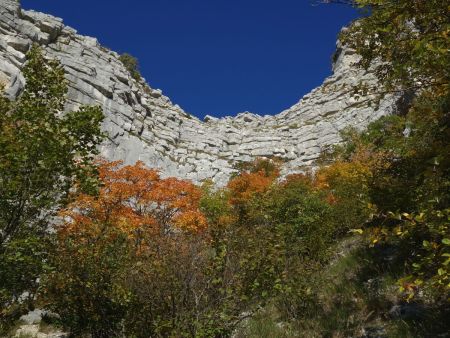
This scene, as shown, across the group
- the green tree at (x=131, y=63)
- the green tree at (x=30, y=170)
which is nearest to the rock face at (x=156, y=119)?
the green tree at (x=131, y=63)

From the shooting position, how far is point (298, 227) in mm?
19078

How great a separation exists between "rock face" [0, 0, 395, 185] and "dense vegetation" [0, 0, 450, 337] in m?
33.6

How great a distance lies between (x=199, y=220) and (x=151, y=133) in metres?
32.4

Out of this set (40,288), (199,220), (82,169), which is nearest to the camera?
(82,169)

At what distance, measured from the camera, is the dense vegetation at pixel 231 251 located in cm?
624

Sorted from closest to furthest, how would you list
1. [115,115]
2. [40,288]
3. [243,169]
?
[40,288] → [115,115] → [243,169]

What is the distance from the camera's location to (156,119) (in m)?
66.6

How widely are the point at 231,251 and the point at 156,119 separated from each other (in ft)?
194

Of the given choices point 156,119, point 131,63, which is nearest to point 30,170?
point 156,119

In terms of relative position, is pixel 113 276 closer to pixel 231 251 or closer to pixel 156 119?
pixel 231 251

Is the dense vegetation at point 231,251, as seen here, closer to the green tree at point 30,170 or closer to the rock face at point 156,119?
the green tree at point 30,170

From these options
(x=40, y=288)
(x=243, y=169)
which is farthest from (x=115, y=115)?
(x=40, y=288)

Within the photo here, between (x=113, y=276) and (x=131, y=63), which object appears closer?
(x=113, y=276)

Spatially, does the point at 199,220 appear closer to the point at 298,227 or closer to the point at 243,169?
the point at 298,227
